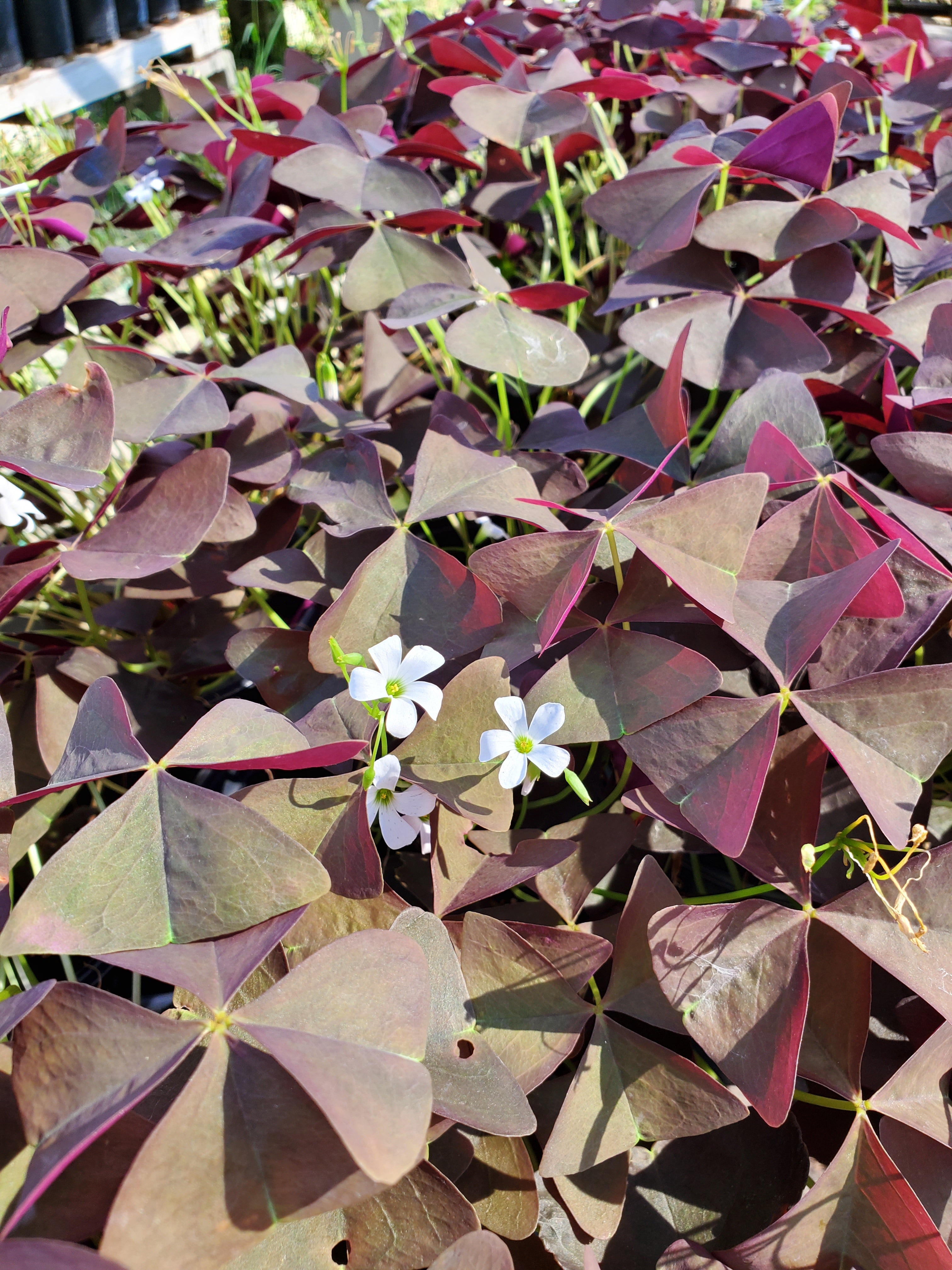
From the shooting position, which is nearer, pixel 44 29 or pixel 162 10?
pixel 44 29

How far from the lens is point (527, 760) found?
1.68 feet

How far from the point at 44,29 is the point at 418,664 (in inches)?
168

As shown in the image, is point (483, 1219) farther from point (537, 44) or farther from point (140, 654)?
point (537, 44)

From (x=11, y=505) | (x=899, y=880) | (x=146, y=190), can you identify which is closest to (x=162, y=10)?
(x=146, y=190)

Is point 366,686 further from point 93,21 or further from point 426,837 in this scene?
point 93,21

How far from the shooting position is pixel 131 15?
386 centimetres

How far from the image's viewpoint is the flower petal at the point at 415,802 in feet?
1.73

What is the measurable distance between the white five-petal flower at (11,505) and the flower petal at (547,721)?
535 millimetres

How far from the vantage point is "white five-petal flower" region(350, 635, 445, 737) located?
49 centimetres

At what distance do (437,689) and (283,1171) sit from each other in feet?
0.83

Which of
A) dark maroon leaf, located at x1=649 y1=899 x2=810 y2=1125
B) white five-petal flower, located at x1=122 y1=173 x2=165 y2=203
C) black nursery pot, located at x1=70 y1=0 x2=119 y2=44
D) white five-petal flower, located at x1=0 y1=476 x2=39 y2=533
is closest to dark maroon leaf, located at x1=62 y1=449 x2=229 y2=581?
white five-petal flower, located at x1=0 y1=476 x2=39 y2=533

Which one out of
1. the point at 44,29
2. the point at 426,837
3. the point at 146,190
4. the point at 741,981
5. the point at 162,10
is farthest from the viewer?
the point at 162,10

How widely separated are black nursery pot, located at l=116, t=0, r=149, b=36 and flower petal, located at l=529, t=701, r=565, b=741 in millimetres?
4682

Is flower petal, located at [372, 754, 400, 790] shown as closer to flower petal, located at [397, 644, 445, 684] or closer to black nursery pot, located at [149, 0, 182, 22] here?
flower petal, located at [397, 644, 445, 684]
